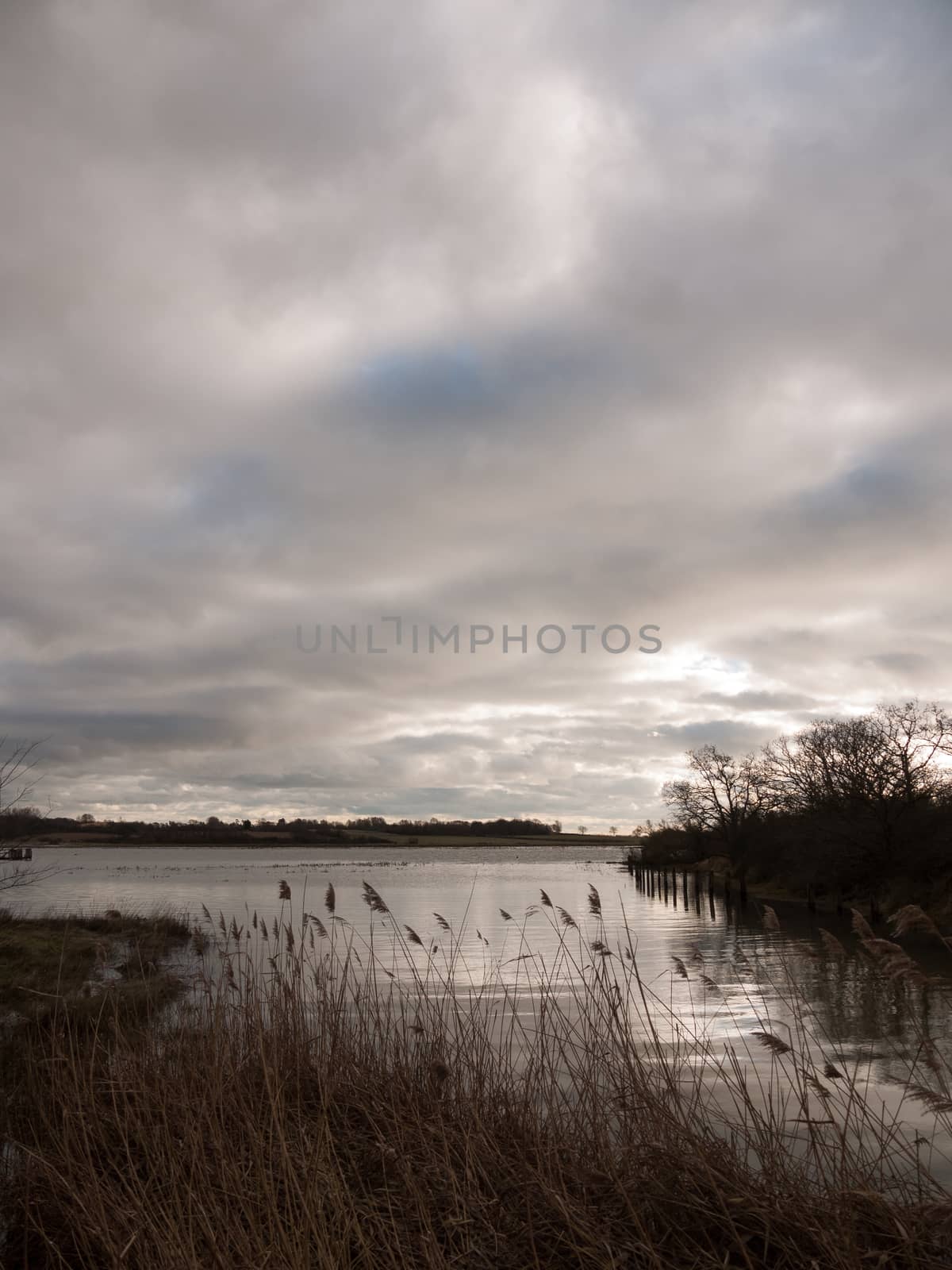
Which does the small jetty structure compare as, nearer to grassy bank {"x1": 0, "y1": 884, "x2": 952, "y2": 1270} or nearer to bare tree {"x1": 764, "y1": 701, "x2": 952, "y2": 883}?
grassy bank {"x1": 0, "y1": 884, "x2": 952, "y2": 1270}

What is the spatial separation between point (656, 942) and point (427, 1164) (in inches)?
1066

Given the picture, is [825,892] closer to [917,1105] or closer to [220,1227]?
[917,1105]

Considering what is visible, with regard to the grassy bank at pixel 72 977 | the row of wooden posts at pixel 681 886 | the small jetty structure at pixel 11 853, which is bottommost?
the row of wooden posts at pixel 681 886

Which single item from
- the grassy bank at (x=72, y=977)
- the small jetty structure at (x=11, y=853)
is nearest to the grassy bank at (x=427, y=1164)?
the grassy bank at (x=72, y=977)

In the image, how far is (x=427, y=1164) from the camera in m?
7.00

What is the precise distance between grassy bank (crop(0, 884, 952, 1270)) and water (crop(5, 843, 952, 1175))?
0.62 m

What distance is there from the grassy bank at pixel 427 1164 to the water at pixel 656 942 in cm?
62

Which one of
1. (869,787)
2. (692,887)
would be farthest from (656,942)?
(692,887)

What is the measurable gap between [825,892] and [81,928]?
112ft

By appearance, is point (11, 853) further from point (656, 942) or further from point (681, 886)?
point (681, 886)

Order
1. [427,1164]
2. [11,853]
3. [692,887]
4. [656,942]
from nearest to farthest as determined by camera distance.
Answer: [427,1164] < [11,853] < [656,942] < [692,887]

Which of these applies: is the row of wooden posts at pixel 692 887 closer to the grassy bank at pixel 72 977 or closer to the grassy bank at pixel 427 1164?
the grassy bank at pixel 72 977

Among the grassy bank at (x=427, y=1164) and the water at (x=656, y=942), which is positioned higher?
the grassy bank at (x=427, y=1164)

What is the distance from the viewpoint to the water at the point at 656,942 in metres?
12.4
